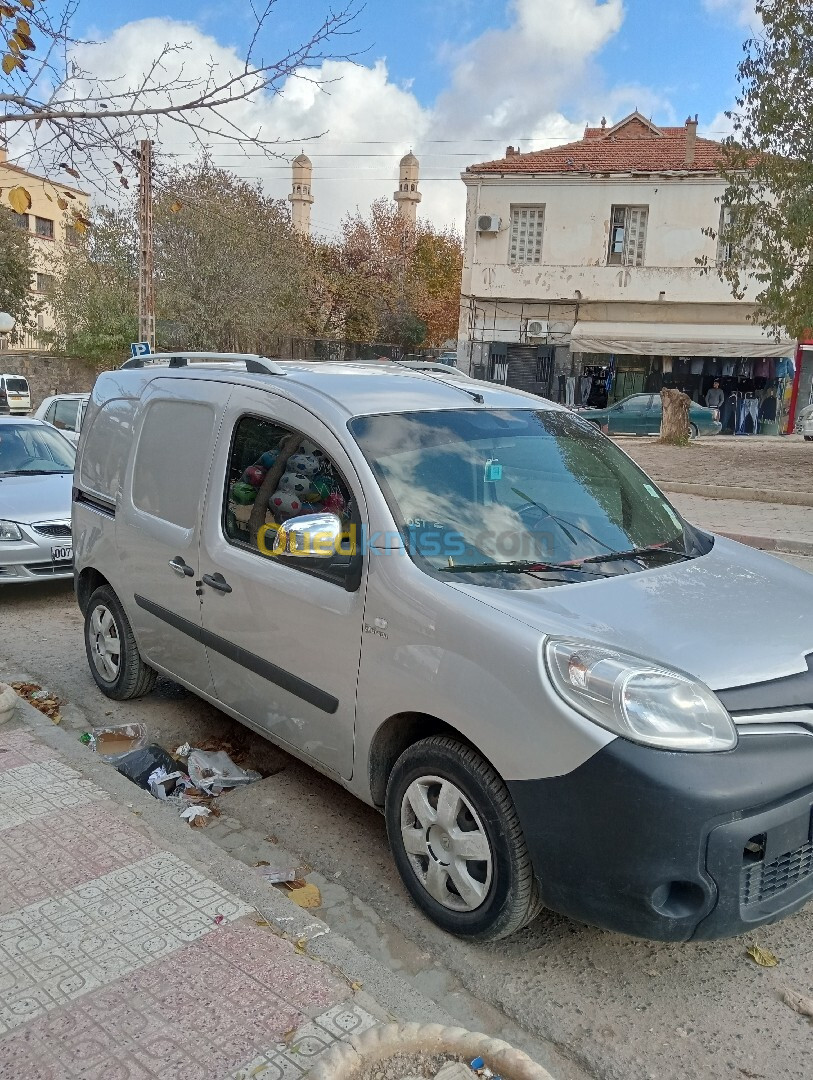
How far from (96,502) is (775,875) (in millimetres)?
3974

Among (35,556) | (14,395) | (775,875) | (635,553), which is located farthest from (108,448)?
(14,395)

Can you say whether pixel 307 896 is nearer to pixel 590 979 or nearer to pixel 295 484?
pixel 590 979

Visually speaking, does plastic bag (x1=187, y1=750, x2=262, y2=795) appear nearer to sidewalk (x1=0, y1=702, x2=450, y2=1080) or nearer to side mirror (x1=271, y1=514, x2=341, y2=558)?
sidewalk (x1=0, y1=702, x2=450, y2=1080)

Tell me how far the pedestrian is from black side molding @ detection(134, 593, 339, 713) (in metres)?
28.5

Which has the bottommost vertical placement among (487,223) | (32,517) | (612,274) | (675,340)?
(32,517)

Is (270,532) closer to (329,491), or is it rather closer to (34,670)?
(329,491)

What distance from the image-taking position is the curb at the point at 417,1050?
217 centimetres

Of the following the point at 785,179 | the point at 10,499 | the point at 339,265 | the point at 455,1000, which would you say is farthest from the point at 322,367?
the point at 339,265

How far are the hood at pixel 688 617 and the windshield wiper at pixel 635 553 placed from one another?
0.15 m

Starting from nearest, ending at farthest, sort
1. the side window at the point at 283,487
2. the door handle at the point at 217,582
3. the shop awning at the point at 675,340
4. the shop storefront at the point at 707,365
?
the side window at the point at 283,487, the door handle at the point at 217,582, the shop awning at the point at 675,340, the shop storefront at the point at 707,365

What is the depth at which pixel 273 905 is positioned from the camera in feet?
9.71

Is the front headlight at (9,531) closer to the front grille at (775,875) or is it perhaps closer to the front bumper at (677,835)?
the front bumper at (677,835)

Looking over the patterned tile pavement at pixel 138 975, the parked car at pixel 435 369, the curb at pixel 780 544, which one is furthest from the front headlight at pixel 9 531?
the curb at pixel 780 544

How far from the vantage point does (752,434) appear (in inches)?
1180
